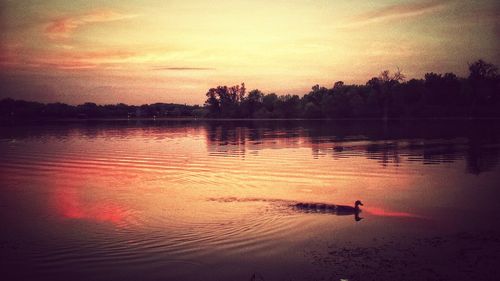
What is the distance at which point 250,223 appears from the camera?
15227 millimetres

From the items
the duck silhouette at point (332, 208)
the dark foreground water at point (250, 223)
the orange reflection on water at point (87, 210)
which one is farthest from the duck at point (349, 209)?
the orange reflection on water at point (87, 210)

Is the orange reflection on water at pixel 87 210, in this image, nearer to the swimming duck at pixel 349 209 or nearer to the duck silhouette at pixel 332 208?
the duck silhouette at pixel 332 208

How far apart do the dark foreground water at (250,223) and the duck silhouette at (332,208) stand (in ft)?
1.69

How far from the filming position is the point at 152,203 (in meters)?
19.2

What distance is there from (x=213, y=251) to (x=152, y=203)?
25.5 ft

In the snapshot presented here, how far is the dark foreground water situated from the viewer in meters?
11.0

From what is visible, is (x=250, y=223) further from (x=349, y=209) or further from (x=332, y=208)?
(x=349, y=209)

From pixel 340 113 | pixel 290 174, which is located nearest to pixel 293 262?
pixel 290 174

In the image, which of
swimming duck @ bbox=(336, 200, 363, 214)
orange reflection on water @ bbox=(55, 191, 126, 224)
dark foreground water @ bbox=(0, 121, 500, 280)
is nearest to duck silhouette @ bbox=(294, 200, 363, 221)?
swimming duck @ bbox=(336, 200, 363, 214)


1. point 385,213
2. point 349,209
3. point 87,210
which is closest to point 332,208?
point 349,209

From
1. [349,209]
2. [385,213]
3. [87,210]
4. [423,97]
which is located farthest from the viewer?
[423,97]

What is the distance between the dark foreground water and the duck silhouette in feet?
1.69

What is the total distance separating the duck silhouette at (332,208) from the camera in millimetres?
16903

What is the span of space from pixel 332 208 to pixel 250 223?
4.40 metres
